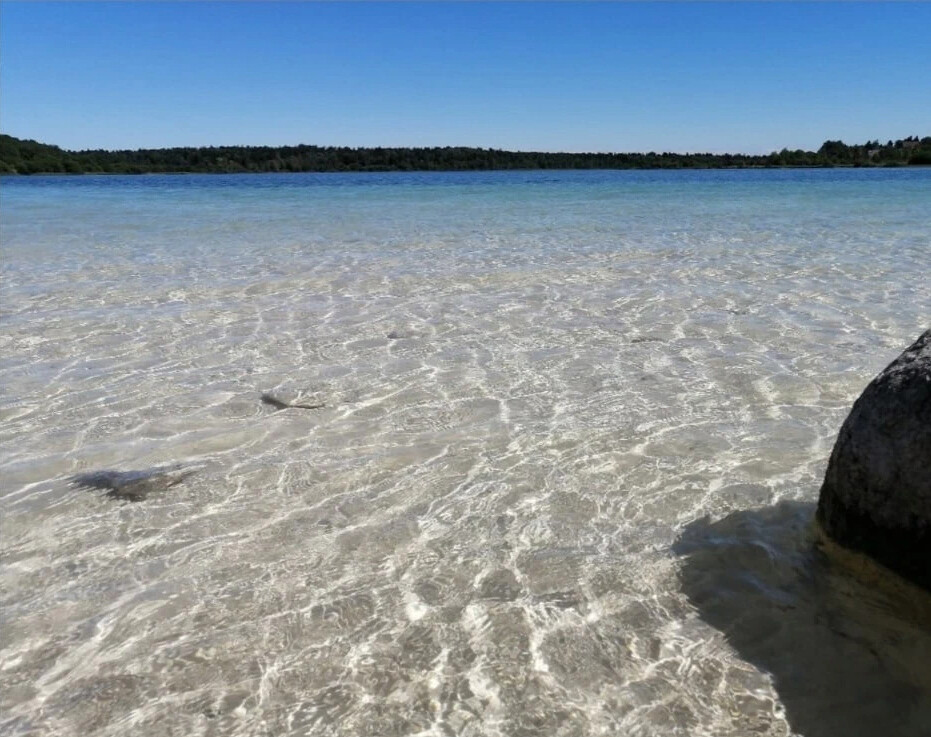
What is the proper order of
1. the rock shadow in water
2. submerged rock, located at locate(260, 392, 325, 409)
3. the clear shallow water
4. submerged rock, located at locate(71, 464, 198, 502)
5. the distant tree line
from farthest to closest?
the distant tree line < submerged rock, located at locate(260, 392, 325, 409) < submerged rock, located at locate(71, 464, 198, 502) < the clear shallow water < the rock shadow in water

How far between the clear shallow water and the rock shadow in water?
11 mm

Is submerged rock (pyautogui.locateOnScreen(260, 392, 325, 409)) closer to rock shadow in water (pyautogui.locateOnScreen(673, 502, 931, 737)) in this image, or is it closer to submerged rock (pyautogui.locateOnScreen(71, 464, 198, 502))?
submerged rock (pyautogui.locateOnScreen(71, 464, 198, 502))

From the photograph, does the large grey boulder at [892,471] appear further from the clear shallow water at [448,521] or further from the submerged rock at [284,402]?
the submerged rock at [284,402]

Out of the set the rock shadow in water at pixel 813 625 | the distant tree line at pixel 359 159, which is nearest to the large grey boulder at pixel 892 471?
the rock shadow in water at pixel 813 625

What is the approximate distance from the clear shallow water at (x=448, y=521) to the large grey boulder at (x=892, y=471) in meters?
0.17

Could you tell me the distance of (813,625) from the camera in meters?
2.69

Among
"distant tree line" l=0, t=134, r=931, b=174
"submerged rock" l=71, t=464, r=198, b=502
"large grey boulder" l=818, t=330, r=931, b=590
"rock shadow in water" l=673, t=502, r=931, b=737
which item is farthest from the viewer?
"distant tree line" l=0, t=134, r=931, b=174

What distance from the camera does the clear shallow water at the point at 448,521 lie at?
244 cm

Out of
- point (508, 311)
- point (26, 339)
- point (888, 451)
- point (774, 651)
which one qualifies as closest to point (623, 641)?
point (774, 651)

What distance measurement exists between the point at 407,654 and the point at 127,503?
1.84m

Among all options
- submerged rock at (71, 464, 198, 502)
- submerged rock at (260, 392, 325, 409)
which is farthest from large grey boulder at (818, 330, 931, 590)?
submerged rock at (260, 392, 325, 409)

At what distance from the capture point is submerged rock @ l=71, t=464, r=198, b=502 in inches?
153

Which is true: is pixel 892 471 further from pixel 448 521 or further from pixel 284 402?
pixel 284 402

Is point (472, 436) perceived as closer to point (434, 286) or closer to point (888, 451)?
point (888, 451)
